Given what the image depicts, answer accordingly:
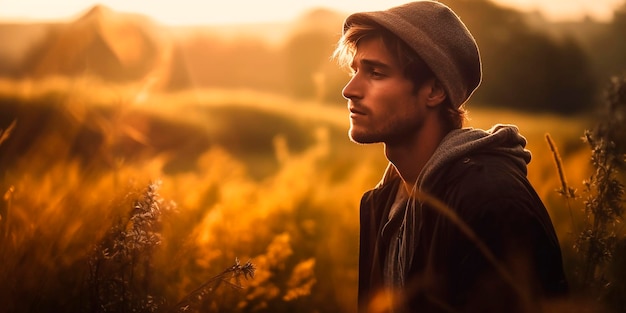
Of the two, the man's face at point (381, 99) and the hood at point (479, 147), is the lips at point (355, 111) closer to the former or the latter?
the man's face at point (381, 99)

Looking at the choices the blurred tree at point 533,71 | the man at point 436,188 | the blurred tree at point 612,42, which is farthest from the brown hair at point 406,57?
the blurred tree at point 533,71

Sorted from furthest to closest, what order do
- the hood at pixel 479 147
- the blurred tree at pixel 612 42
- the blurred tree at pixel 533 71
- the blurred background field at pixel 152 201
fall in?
the blurred tree at pixel 533 71
the blurred tree at pixel 612 42
the blurred background field at pixel 152 201
the hood at pixel 479 147

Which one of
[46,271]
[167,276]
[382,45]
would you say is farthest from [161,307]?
[382,45]

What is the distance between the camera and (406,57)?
8.92ft

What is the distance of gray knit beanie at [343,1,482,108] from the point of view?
2.62 meters

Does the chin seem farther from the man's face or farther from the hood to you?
the hood

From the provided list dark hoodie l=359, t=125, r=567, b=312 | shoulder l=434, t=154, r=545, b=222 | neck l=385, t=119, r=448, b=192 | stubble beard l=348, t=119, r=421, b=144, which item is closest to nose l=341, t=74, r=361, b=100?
stubble beard l=348, t=119, r=421, b=144

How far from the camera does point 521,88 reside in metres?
22.7

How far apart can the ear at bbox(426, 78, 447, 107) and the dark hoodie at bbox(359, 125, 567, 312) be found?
19 cm

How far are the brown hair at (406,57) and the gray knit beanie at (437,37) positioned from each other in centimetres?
7

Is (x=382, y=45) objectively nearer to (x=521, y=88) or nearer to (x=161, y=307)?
(x=161, y=307)

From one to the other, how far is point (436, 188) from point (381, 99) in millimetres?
441

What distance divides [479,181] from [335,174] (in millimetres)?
4296

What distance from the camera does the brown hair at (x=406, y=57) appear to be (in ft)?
8.93
